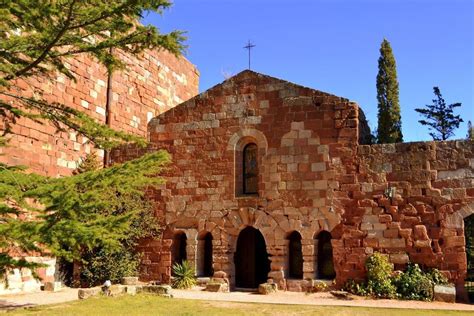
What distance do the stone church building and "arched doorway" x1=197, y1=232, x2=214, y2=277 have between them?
0.10 feet

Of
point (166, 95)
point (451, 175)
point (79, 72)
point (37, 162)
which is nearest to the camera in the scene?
point (451, 175)

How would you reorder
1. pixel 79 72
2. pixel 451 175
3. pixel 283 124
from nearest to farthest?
pixel 451 175 < pixel 283 124 < pixel 79 72

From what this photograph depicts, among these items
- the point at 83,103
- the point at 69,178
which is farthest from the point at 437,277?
the point at 83,103

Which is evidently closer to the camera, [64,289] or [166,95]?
[64,289]

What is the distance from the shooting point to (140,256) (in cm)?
1606

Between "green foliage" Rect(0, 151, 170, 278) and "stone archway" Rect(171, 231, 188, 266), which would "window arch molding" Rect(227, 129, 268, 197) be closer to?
"stone archway" Rect(171, 231, 188, 266)

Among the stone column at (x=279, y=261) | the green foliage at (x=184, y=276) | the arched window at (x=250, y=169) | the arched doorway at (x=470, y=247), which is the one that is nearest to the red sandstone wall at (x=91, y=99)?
the arched window at (x=250, y=169)

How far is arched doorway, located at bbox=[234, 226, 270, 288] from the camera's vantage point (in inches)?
625

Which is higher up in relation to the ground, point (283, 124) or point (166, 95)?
point (166, 95)

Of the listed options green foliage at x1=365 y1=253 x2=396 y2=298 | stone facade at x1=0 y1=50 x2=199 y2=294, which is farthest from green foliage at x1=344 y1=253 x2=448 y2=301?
stone facade at x1=0 y1=50 x2=199 y2=294

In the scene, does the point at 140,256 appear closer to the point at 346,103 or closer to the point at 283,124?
the point at 283,124

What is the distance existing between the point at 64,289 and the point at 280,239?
627cm

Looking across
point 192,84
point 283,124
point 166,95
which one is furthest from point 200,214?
point 192,84

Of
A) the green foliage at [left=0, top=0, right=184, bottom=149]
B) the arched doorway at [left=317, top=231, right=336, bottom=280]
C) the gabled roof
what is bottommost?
the arched doorway at [left=317, top=231, right=336, bottom=280]
